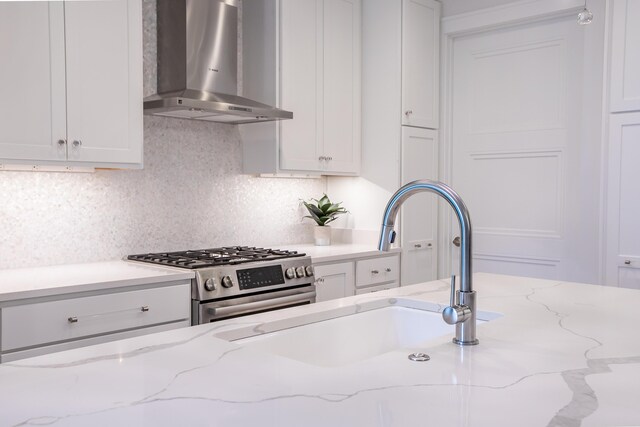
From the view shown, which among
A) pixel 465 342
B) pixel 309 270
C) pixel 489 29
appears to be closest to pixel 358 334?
pixel 465 342

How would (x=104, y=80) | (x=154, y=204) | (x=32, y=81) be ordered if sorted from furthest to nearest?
(x=154, y=204) → (x=104, y=80) → (x=32, y=81)

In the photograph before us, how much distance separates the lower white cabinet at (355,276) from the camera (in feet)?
11.7

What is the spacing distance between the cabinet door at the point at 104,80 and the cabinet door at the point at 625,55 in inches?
101

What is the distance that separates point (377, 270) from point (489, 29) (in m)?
1.93

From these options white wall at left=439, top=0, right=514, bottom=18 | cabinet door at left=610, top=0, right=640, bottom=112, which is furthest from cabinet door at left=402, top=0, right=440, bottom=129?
cabinet door at left=610, top=0, right=640, bottom=112

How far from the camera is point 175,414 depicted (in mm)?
1000

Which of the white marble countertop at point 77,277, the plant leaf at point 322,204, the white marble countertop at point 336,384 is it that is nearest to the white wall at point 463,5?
the plant leaf at point 322,204

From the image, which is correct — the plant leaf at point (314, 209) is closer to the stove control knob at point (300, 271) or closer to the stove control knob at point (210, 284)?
the stove control knob at point (300, 271)

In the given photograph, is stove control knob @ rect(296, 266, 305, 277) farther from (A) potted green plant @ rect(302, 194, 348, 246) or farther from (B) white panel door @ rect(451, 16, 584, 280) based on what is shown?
(B) white panel door @ rect(451, 16, 584, 280)

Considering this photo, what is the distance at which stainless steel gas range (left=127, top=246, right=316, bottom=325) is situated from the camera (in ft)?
9.33

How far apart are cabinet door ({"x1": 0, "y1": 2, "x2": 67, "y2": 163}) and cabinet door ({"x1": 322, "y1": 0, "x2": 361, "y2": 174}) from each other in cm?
179

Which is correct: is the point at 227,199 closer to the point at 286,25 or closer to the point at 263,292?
the point at 263,292

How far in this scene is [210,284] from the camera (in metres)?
2.85

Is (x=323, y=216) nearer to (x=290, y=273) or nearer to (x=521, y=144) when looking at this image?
(x=290, y=273)
